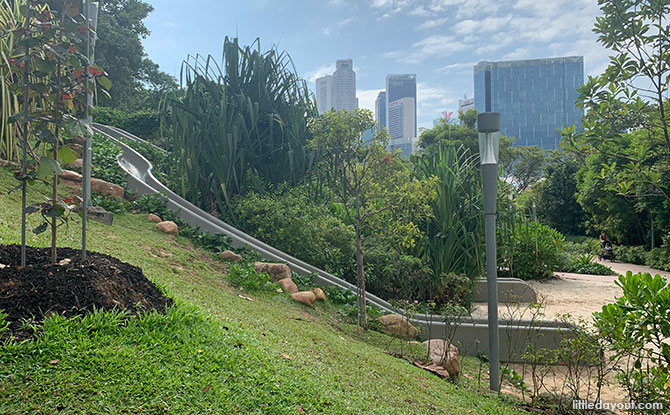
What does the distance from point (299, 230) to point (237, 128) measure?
214cm

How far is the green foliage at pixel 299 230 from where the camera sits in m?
6.88

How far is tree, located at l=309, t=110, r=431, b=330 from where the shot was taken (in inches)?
196

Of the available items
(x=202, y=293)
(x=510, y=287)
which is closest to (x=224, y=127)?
(x=202, y=293)

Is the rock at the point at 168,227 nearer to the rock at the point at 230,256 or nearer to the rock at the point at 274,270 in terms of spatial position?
the rock at the point at 230,256

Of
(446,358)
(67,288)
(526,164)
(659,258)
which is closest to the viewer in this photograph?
(67,288)

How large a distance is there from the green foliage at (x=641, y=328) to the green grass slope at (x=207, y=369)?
0.83 meters

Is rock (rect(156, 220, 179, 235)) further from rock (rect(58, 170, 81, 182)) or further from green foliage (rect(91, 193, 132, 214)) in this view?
rock (rect(58, 170, 81, 182))

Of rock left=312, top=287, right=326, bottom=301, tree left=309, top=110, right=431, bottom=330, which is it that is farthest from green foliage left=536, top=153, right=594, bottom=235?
rock left=312, top=287, right=326, bottom=301

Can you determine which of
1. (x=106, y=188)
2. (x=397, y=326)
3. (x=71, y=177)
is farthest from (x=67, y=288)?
(x=71, y=177)

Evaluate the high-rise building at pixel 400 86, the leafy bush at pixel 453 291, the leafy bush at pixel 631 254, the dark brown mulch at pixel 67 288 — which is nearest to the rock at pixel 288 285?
the leafy bush at pixel 453 291

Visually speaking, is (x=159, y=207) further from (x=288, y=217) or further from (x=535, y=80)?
(x=535, y=80)

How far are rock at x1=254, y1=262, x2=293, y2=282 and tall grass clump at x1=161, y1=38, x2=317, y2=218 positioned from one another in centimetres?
214

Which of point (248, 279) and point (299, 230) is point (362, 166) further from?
point (299, 230)

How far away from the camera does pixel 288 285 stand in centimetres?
548
